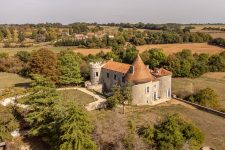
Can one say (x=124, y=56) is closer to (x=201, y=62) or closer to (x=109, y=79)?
(x=201, y=62)

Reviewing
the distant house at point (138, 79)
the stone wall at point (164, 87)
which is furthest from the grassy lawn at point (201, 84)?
the distant house at point (138, 79)

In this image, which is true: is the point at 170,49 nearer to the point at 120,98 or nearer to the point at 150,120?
the point at 120,98

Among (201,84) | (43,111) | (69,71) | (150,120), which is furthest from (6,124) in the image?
(201,84)

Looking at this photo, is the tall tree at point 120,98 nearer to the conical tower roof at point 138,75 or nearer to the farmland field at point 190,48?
the conical tower roof at point 138,75

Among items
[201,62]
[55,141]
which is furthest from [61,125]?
[201,62]

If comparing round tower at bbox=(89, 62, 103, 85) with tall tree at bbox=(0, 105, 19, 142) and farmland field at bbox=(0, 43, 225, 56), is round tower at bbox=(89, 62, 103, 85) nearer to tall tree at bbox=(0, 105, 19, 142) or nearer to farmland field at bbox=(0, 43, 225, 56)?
tall tree at bbox=(0, 105, 19, 142)
